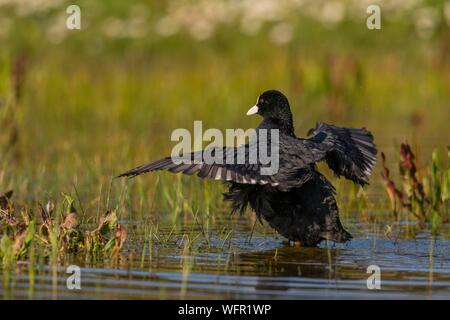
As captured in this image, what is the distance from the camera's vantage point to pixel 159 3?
21.1 meters

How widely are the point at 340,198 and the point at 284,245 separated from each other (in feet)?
5.54

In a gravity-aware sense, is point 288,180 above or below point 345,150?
below

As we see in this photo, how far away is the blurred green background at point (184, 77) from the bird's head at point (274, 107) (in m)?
1.15

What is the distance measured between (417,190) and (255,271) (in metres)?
2.57

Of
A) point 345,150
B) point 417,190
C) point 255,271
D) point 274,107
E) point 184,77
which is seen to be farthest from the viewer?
point 184,77

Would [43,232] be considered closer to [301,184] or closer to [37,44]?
[301,184]

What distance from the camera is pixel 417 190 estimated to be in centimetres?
831

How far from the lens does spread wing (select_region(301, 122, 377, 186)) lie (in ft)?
24.3

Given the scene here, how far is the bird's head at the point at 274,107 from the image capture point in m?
7.59
